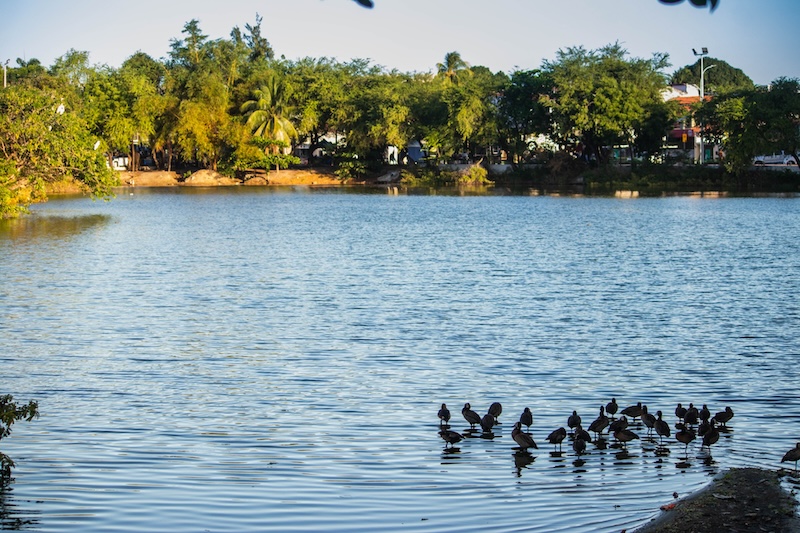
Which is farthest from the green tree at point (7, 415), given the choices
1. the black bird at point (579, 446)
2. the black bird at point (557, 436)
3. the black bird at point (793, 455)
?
the black bird at point (793, 455)

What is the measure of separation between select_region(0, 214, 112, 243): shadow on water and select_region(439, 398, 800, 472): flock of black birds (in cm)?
3130

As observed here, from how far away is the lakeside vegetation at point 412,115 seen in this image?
262 ft

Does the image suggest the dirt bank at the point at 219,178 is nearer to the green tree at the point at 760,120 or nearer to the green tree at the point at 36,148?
the green tree at the point at 760,120

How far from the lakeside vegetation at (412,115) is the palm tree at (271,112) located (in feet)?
0.42

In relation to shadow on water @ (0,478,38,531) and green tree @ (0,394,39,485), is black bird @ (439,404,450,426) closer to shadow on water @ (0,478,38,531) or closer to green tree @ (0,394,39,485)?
green tree @ (0,394,39,485)

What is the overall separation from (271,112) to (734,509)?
292ft

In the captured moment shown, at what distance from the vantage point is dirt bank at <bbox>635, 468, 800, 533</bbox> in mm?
8867

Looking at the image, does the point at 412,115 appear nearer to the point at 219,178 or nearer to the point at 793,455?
the point at 219,178

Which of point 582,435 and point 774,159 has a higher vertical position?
point 774,159

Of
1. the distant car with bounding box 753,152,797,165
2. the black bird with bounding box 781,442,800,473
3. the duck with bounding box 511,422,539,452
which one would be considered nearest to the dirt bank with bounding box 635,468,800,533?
the black bird with bounding box 781,442,800,473

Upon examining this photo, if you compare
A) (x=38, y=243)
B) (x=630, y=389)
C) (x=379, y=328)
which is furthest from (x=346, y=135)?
(x=630, y=389)

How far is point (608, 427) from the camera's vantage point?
13.1 metres

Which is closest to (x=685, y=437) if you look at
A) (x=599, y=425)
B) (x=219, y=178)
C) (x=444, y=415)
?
(x=599, y=425)

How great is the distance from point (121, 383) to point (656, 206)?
54384 millimetres
